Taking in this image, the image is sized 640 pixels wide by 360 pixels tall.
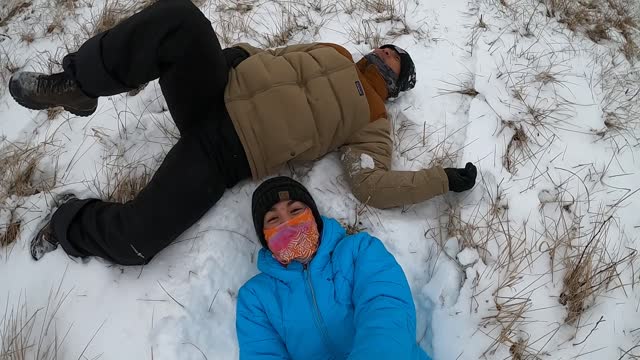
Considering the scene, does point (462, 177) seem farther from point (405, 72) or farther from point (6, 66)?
point (6, 66)

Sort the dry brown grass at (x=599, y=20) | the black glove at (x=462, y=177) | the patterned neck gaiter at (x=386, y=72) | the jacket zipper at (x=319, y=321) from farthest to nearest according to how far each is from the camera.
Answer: the dry brown grass at (x=599, y=20)
the patterned neck gaiter at (x=386, y=72)
the black glove at (x=462, y=177)
the jacket zipper at (x=319, y=321)

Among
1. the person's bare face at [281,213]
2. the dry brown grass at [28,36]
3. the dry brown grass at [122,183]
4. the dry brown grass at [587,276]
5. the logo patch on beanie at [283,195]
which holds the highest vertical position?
the dry brown grass at [28,36]

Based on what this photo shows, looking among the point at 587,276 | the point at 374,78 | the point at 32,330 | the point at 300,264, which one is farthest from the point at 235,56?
the point at 587,276

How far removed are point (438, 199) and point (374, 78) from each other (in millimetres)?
895

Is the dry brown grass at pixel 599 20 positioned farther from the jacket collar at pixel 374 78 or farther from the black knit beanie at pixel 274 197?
the black knit beanie at pixel 274 197

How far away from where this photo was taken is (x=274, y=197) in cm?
237

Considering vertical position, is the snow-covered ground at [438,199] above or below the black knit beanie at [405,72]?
below

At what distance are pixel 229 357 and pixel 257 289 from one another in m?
0.35

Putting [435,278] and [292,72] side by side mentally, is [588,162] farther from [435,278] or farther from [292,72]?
[292,72]

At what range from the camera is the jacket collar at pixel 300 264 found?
88.9 inches

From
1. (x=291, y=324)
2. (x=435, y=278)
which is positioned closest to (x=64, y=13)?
(x=291, y=324)

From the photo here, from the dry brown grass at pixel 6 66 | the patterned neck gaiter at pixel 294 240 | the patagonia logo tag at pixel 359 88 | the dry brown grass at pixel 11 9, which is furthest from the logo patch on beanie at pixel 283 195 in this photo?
the dry brown grass at pixel 11 9

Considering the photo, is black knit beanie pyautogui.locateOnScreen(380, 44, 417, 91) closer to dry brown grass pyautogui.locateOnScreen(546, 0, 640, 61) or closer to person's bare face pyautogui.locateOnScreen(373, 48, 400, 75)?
person's bare face pyautogui.locateOnScreen(373, 48, 400, 75)

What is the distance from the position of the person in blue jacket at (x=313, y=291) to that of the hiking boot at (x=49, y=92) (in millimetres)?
1019
